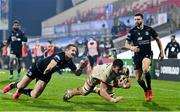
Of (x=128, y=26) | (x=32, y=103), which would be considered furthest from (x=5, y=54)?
(x=32, y=103)

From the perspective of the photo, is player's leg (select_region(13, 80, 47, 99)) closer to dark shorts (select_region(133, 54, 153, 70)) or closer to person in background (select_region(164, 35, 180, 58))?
dark shorts (select_region(133, 54, 153, 70))

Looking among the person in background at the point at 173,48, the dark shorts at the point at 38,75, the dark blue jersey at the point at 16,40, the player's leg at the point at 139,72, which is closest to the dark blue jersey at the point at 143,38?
the player's leg at the point at 139,72

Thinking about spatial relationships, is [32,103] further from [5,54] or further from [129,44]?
[5,54]

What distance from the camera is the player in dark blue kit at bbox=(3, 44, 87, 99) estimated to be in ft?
34.8

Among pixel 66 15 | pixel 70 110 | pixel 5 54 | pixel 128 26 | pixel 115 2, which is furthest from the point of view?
pixel 66 15

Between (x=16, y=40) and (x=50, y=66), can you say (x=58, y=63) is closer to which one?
(x=50, y=66)

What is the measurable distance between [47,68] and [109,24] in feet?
103

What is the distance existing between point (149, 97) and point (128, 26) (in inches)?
1000

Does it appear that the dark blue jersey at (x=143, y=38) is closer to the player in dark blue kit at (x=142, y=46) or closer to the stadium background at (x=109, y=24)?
the player in dark blue kit at (x=142, y=46)

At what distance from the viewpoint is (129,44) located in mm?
12500

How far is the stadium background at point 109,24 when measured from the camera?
1902 cm

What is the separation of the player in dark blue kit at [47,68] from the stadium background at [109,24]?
58 cm

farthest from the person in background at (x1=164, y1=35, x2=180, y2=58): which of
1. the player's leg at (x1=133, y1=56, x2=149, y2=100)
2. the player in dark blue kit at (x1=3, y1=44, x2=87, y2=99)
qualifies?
the player in dark blue kit at (x1=3, y1=44, x2=87, y2=99)

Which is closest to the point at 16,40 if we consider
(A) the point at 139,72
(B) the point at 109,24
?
(A) the point at 139,72
